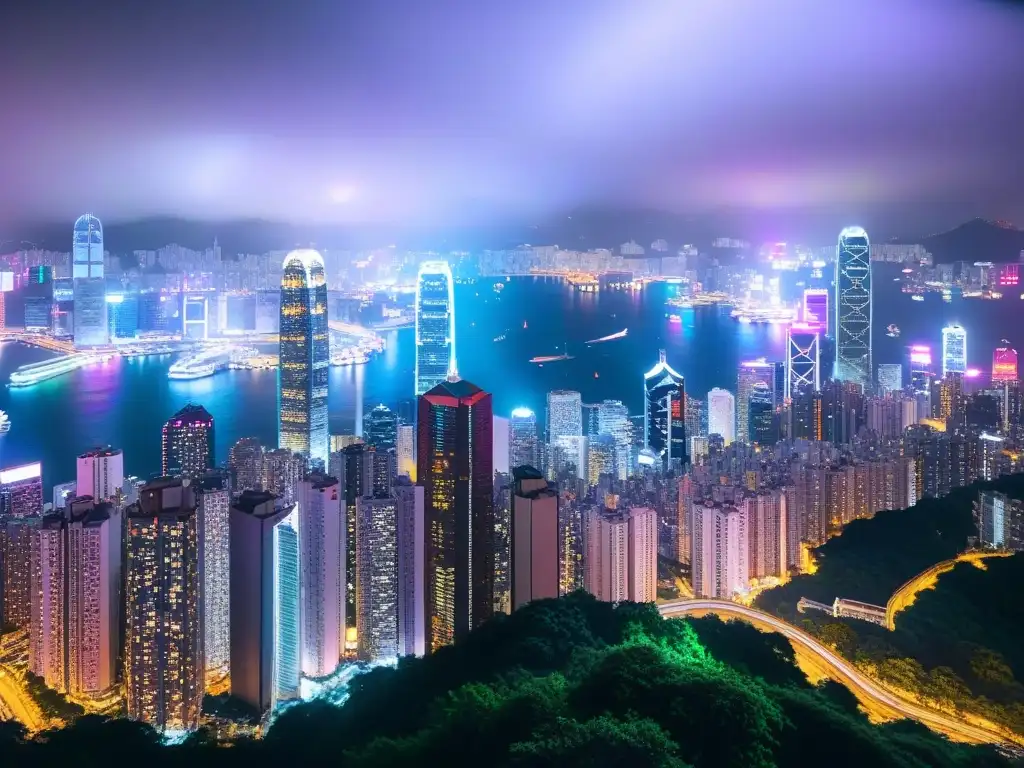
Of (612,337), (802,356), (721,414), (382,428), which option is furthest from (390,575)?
(802,356)

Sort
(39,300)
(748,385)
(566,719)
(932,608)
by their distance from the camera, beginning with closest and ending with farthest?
(566,719) < (39,300) < (932,608) < (748,385)

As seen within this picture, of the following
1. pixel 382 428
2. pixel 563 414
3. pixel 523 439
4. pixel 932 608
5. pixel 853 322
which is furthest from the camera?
pixel 853 322

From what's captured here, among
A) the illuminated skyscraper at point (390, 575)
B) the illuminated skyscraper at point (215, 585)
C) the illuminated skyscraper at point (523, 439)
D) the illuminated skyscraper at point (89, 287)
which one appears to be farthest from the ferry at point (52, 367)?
the illuminated skyscraper at point (523, 439)

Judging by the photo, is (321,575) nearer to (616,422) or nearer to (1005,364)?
(616,422)

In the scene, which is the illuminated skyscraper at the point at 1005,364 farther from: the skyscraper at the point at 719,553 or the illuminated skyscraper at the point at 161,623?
the illuminated skyscraper at the point at 161,623

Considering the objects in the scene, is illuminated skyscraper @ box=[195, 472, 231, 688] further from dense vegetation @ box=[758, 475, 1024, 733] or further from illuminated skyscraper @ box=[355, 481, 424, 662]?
dense vegetation @ box=[758, 475, 1024, 733]

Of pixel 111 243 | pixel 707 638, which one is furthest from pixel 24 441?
pixel 707 638
